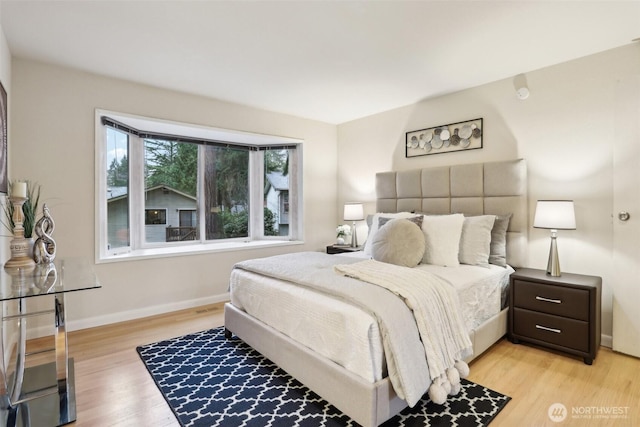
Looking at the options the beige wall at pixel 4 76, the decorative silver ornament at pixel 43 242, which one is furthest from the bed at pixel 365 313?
the beige wall at pixel 4 76

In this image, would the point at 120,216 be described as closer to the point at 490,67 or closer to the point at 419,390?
the point at 419,390

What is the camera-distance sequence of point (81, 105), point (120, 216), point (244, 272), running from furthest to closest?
1. point (120, 216)
2. point (81, 105)
3. point (244, 272)

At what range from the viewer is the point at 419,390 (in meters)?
1.63

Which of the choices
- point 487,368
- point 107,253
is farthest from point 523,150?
point 107,253

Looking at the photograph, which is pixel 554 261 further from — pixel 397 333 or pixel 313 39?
pixel 313 39

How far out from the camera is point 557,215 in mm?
2592

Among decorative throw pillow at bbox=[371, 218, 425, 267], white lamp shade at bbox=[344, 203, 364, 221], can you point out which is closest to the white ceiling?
decorative throw pillow at bbox=[371, 218, 425, 267]

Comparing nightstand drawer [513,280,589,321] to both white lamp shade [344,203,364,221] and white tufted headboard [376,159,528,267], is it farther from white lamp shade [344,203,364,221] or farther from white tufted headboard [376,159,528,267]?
white lamp shade [344,203,364,221]

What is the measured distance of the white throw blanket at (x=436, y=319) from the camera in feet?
5.79

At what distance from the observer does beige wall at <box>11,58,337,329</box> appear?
2.82 m

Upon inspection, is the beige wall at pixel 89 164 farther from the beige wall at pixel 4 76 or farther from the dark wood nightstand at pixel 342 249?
the dark wood nightstand at pixel 342 249

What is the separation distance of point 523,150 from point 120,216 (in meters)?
4.35

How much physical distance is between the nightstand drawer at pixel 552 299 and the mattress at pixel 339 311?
16 cm

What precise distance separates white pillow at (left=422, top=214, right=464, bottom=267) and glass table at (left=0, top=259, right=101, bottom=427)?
2483 millimetres
